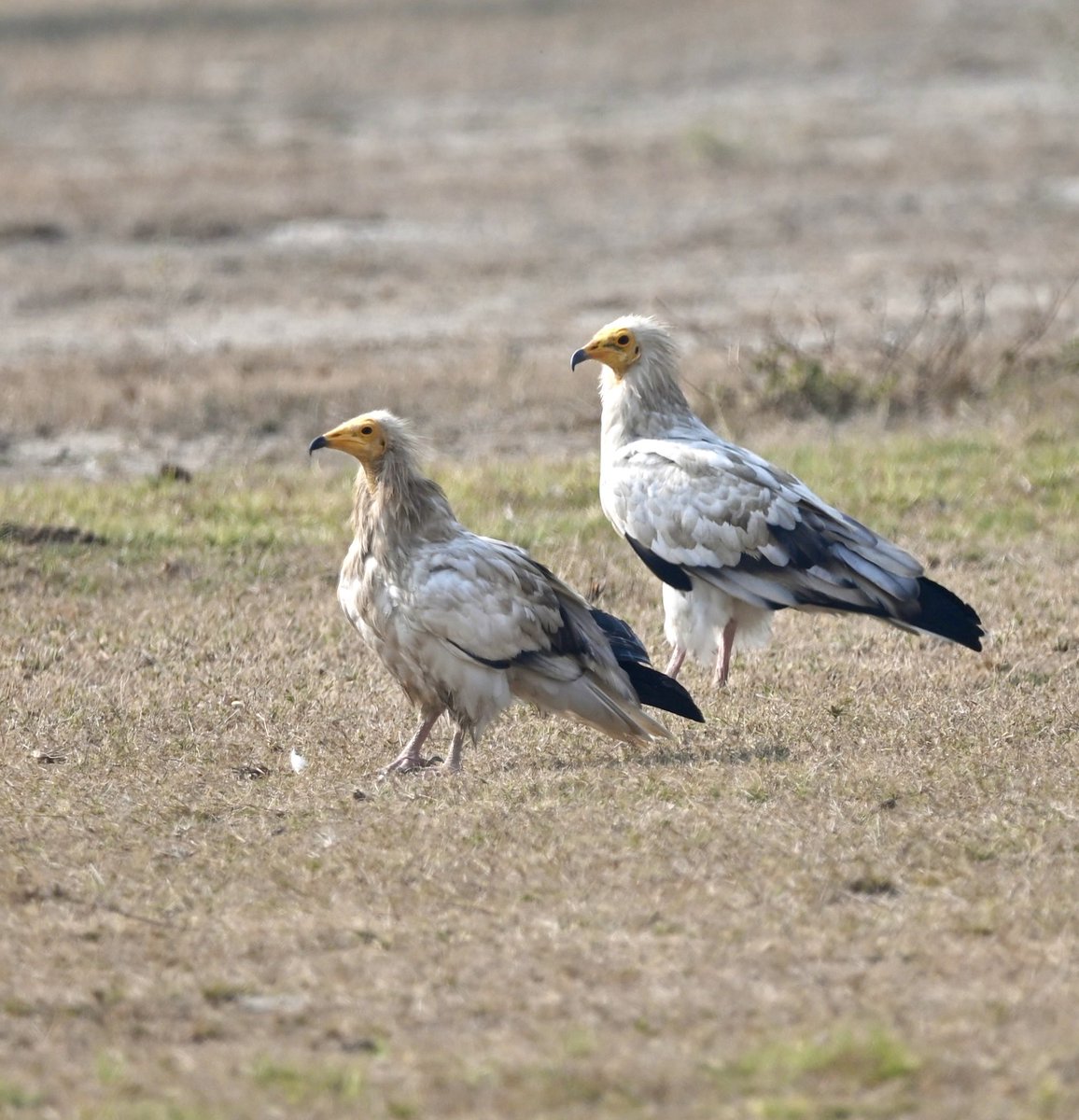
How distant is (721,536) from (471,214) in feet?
47.4

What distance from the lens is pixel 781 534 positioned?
305 inches

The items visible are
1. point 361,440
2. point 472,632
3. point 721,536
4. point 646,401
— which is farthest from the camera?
point 646,401

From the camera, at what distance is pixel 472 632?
6812 mm

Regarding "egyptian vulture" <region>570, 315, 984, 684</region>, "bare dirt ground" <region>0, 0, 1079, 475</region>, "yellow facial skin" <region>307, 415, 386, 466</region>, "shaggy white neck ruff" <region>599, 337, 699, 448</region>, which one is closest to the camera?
"yellow facial skin" <region>307, 415, 386, 466</region>

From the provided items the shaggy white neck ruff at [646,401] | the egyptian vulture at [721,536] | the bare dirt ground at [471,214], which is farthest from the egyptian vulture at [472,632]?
the bare dirt ground at [471,214]

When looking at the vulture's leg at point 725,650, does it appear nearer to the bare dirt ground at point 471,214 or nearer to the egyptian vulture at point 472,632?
the egyptian vulture at point 472,632

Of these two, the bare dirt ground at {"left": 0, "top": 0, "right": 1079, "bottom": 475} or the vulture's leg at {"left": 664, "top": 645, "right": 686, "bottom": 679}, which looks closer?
the vulture's leg at {"left": 664, "top": 645, "right": 686, "bottom": 679}

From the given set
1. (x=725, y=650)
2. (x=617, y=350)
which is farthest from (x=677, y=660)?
(x=617, y=350)

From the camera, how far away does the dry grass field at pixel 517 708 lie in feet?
15.3

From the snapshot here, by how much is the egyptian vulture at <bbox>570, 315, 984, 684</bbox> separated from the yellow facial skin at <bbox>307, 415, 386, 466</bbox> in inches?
49.0

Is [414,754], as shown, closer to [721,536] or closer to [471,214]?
[721,536]

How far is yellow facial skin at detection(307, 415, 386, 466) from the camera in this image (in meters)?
7.30

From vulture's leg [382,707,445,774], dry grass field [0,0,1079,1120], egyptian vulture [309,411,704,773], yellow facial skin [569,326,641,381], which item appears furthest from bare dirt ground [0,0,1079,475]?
vulture's leg [382,707,445,774]

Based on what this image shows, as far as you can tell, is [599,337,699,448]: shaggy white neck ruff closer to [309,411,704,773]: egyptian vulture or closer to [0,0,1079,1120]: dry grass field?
[0,0,1079,1120]: dry grass field
